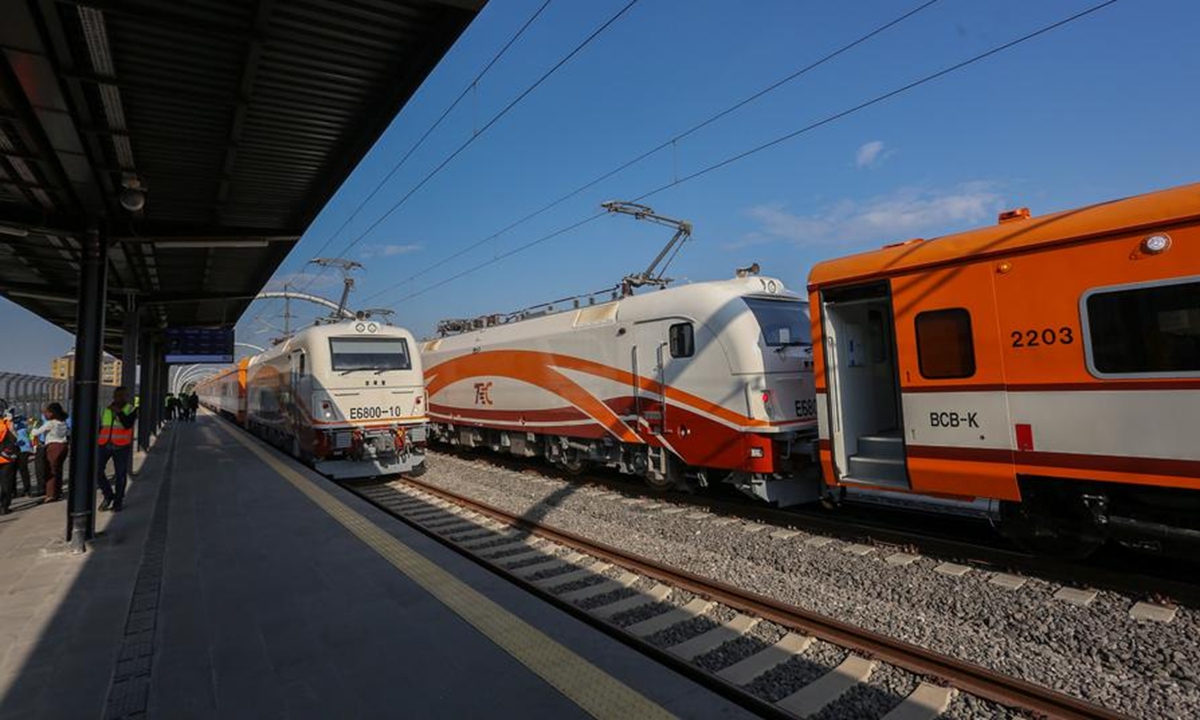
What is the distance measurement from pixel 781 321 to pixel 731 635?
4908mm

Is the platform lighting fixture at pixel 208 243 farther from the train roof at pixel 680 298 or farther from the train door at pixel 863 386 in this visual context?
the train door at pixel 863 386

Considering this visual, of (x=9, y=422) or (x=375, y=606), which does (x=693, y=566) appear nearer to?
(x=375, y=606)

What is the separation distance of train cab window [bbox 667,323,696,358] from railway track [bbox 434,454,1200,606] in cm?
219

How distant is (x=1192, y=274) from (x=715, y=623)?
4.31 m

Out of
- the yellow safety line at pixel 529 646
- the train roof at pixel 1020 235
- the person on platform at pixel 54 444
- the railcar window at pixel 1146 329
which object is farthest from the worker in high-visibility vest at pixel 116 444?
the railcar window at pixel 1146 329

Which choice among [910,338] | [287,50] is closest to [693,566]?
[910,338]

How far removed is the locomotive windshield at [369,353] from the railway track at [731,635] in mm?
5694

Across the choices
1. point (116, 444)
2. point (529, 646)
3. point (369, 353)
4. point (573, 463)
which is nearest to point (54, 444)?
point (116, 444)

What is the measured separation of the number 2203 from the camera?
5.03 metres

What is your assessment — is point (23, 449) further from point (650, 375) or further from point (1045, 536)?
point (1045, 536)

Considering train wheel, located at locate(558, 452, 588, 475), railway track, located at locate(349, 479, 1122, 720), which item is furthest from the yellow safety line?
train wheel, located at locate(558, 452, 588, 475)

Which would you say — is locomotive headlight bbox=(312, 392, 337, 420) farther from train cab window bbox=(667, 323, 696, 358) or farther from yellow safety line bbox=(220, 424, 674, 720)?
train cab window bbox=(667, 323, 696, 358)

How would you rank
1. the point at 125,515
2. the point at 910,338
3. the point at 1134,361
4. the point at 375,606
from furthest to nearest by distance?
1. the point at 125,515
2. the point at 910,338
3. the point at 1134,361
4. the point at 375,606

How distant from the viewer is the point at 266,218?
854 cm
